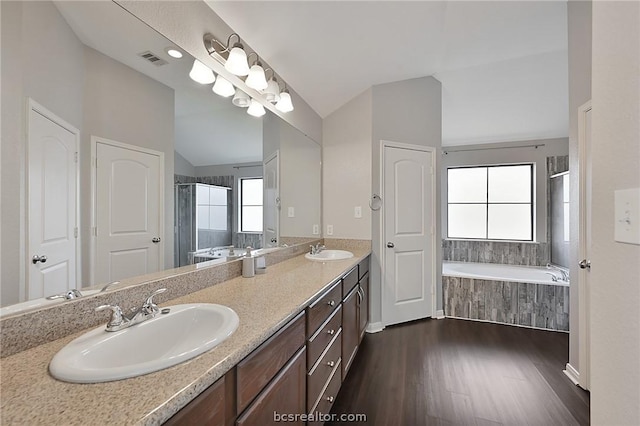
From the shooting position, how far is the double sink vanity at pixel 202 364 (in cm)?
55

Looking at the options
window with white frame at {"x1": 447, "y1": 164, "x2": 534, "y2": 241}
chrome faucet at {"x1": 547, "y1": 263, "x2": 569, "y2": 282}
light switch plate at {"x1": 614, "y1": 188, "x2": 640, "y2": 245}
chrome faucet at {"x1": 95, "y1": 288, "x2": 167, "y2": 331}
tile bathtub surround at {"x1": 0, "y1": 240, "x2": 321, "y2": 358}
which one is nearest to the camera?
light switch plate at {"x1": 614, "y1": 188, "x2": 640, "y2": 245}

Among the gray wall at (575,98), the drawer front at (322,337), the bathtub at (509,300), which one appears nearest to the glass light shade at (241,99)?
the drawer front at (322,337)

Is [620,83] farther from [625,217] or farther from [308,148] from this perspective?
[308,148]

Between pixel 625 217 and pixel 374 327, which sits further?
pixel 374 327

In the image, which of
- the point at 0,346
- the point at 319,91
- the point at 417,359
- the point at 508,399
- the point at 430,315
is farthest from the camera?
the point at 430,315

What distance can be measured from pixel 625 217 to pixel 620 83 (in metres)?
0.28

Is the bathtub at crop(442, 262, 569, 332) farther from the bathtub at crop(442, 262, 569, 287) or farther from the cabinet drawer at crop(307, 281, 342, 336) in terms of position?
the cabinet drawer at crop(307, 281, 342, 336)

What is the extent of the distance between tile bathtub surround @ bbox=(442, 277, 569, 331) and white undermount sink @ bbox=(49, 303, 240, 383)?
2921 mm

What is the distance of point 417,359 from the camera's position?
228 centimetres

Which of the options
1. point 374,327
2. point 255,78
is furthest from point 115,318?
point 374,327

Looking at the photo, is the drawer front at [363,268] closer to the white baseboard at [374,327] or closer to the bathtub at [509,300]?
the white baseboard at [374,327]

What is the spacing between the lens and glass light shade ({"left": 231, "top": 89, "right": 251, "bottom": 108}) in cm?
182

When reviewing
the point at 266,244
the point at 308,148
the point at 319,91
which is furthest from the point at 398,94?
the point at 266,244

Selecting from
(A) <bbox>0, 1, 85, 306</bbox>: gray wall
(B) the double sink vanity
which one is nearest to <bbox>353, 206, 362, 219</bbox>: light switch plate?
(B) the double sink vanity
